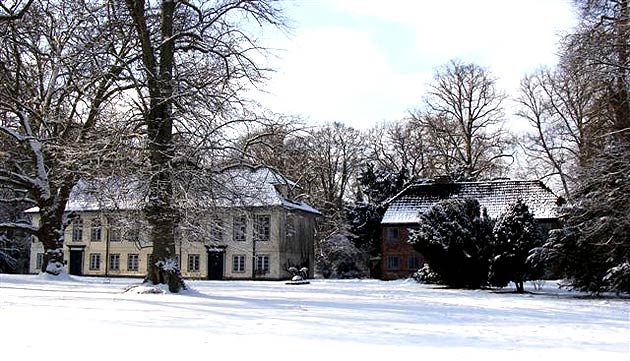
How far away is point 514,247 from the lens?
3419 centimetres

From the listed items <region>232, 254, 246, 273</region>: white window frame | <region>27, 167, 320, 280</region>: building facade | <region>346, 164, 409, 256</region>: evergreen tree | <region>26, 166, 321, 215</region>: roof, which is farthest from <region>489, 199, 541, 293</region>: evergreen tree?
<region>346, 164, 409, 256</region>: evergreen tree

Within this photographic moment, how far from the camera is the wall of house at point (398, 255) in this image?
5322 cm

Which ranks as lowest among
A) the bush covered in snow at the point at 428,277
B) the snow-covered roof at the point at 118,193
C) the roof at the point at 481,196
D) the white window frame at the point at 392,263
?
the bush covered in snow at the point at 428,277

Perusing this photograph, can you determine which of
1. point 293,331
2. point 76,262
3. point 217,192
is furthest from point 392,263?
point 293,331

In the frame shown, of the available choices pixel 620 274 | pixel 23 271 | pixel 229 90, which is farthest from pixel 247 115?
pixel 23 271

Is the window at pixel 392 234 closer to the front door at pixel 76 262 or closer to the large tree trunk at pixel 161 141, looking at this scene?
the front door at pixel 76 262

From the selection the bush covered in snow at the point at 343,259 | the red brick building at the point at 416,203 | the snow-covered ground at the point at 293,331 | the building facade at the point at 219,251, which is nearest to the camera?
the snow-covered ground at the point at 293,331

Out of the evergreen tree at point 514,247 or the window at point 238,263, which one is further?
the window at point 238,263

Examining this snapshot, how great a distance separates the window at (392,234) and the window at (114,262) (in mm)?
20043

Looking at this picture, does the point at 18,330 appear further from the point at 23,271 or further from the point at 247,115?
the point at 23,271

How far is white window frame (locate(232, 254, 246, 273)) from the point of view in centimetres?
5281

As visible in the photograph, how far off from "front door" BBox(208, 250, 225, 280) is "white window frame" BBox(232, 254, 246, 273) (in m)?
0.89

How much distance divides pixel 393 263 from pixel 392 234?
2.12 m

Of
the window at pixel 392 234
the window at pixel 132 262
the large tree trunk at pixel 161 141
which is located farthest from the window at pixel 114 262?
the large tree trunk at pixel 161 141
